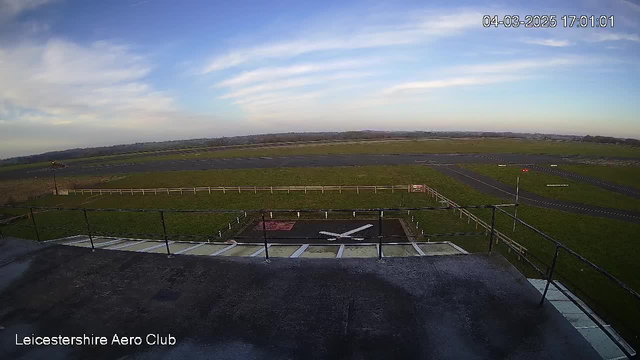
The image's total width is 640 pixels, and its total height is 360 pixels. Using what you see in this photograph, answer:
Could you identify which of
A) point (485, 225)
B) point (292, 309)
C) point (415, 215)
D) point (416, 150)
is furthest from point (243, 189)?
point (416, 150)

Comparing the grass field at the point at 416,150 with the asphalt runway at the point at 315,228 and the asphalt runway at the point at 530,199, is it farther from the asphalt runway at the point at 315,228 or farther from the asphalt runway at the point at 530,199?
the asphalt runway at the point at 315,228

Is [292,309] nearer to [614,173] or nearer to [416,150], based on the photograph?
[614,173]

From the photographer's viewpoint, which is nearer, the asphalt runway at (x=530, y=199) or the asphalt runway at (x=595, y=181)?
the asphalt runway at (x=530, y=199)

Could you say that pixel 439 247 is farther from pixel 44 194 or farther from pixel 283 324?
pixel 44 194

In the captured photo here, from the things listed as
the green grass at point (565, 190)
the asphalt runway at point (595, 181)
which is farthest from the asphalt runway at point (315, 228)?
the asphalt runway at point (595, 181)

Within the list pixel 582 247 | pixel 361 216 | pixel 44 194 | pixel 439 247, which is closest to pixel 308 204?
pixel 361 216
